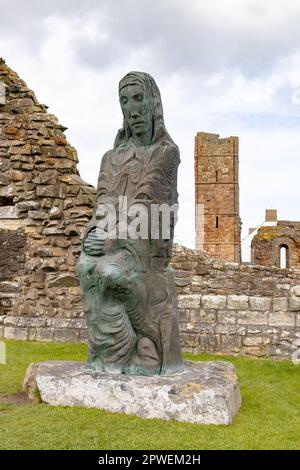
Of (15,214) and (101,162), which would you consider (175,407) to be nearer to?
(101,162)

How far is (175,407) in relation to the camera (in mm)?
5035

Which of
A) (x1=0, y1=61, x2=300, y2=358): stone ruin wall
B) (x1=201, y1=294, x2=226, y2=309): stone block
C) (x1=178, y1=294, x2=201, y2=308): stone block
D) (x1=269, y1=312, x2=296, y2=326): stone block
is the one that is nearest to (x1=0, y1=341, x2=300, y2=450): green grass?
(x1=269, y1=312, x2=296, y2=326): stone block

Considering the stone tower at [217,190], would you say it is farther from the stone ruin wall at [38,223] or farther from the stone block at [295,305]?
the stone block at [295,305]

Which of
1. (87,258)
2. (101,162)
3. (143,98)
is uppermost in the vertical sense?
(143,98)

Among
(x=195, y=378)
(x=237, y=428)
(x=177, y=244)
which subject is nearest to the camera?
(x=237, y=428)

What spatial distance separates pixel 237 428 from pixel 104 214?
222 centimetres

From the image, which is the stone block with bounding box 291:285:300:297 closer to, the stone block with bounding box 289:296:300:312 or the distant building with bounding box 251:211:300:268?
the stone block with bounding box 289:296:300:312

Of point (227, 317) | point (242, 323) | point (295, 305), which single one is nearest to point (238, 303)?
point (227, 317)

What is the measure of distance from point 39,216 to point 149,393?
21.2 ft

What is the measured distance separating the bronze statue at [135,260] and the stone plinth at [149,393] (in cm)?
23

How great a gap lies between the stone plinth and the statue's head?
2187 millimetres

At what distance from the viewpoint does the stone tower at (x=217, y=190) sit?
4094 centimetres

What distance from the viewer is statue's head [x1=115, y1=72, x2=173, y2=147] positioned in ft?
18.6
